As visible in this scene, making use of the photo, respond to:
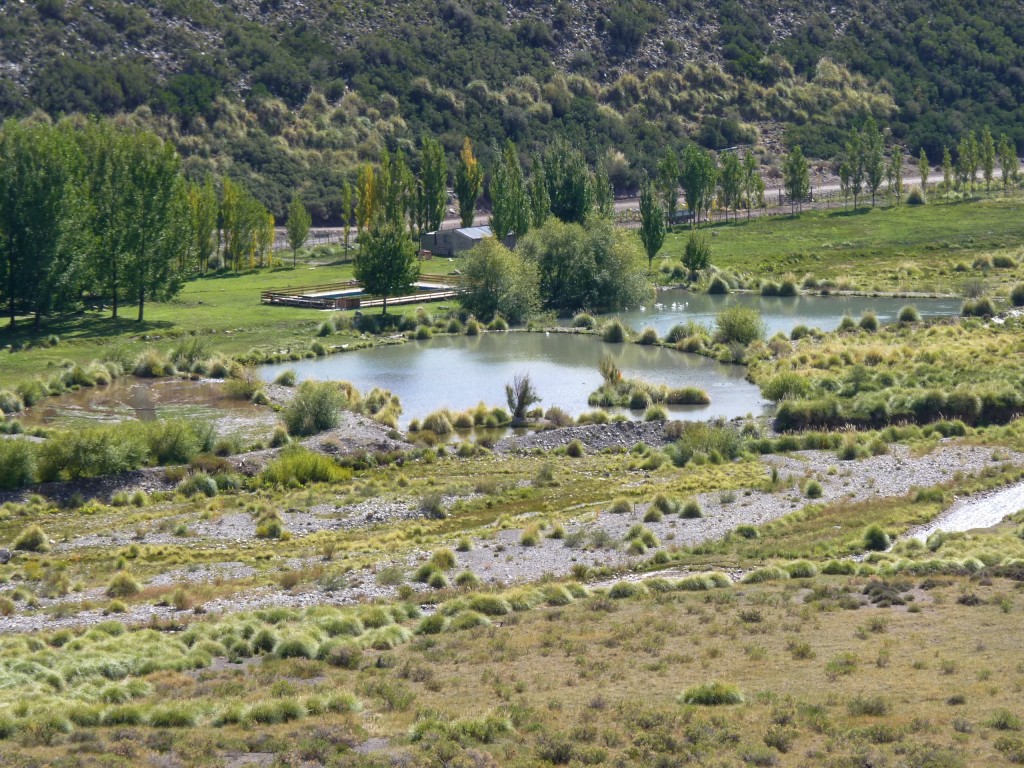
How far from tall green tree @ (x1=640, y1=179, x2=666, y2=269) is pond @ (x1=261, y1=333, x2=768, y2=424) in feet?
64.5

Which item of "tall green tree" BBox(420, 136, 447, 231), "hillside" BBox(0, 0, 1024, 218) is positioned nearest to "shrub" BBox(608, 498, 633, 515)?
"tall green tree" BBox(420, 136, 447, 231)

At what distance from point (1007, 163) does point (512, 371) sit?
8101 cm

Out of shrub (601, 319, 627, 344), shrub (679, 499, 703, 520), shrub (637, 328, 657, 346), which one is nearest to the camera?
shrub (679, 499, 703, 520)

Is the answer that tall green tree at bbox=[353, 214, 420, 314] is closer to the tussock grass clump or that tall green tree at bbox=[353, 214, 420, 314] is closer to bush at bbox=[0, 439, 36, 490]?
bush at bbox=[0, 439, 36, 490]

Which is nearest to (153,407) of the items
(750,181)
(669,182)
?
(669,182)

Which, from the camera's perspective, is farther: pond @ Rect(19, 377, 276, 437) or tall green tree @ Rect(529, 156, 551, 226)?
tall green tree @ Rect(529, 156, 551, 226)

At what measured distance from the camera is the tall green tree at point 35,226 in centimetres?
6231

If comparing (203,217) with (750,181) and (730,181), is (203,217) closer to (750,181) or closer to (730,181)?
(730,181)

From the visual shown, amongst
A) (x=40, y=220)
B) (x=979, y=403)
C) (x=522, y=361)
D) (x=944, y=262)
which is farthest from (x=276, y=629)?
(x=944, y=262)

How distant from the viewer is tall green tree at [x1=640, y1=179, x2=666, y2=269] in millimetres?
84438

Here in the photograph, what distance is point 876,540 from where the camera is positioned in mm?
29562

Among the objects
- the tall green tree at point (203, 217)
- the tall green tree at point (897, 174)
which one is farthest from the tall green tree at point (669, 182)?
the tall green tree at point (203, 217)

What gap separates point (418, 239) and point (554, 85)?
1798 inches

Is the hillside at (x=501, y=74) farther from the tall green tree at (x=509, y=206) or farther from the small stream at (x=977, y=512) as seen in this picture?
the small stream at (x=977, y=512)
